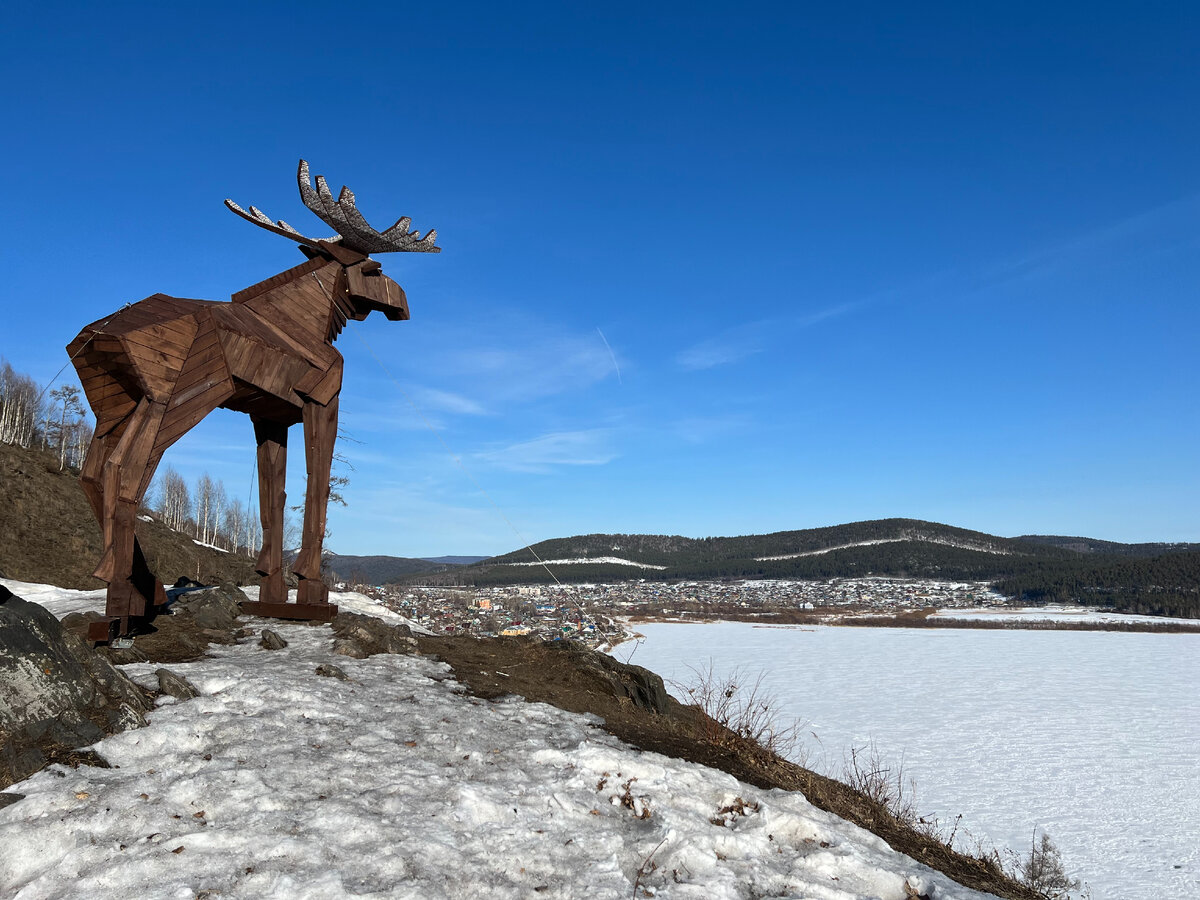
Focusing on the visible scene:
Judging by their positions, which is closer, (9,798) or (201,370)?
(9,798)

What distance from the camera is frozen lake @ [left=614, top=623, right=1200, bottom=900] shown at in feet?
56.4

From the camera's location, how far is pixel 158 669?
18.2 feet

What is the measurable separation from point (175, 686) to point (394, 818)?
7.85ft

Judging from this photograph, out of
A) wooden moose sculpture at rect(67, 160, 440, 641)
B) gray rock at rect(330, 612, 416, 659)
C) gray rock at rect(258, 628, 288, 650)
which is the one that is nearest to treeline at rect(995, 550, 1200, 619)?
gray rock at rect(330, 612, 416, 659)

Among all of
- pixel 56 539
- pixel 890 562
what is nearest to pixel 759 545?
pixel 890 562

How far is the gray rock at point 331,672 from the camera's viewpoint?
20.7ft

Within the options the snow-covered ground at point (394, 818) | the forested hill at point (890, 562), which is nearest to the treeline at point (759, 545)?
the forested hill at point (890, 562)

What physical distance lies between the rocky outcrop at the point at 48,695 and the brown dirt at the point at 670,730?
114 inches

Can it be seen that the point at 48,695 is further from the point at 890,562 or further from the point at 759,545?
the point at 759,545

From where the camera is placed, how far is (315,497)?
28.9 ft

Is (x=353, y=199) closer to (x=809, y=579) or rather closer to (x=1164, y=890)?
(x=1164, y=890)

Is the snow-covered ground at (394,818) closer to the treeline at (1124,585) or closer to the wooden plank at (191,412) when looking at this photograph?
the wooden plank at (191,412)

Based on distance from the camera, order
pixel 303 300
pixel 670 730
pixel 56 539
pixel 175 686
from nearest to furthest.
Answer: pixel 175 686 < pixel 670 730 < pixel 303 300 < pixel 56 539

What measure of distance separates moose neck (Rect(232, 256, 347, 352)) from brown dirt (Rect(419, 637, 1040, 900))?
4089 millimetres
